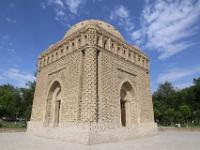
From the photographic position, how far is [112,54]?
11.6 metres

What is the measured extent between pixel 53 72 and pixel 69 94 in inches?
124

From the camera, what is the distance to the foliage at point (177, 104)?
106 feet

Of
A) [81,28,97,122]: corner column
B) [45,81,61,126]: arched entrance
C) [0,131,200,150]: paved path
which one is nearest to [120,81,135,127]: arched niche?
[0,131,200,150]: paved path

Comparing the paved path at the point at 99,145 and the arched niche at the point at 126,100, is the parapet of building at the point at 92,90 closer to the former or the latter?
the arched niche at the point at 126,100

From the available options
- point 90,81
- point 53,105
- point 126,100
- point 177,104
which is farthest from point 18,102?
point 177,104

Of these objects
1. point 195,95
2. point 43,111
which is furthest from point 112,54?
point 195,95

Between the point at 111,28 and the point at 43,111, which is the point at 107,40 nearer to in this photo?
the point at 111,28

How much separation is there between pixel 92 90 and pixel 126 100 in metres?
4.54

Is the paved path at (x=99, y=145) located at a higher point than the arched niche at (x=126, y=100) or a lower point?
lower

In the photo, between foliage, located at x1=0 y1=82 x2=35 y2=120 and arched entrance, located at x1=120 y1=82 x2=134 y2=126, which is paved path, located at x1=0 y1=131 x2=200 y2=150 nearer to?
arched entrance, located at x1=120 y1=82 x2=134 y2=126

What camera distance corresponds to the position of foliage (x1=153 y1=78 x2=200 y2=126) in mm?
32375

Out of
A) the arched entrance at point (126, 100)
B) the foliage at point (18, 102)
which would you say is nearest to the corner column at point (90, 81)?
the arched entrance at point (126, 100)

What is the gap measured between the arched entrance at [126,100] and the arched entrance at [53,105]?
4.53 meters

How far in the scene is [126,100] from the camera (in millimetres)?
13047
